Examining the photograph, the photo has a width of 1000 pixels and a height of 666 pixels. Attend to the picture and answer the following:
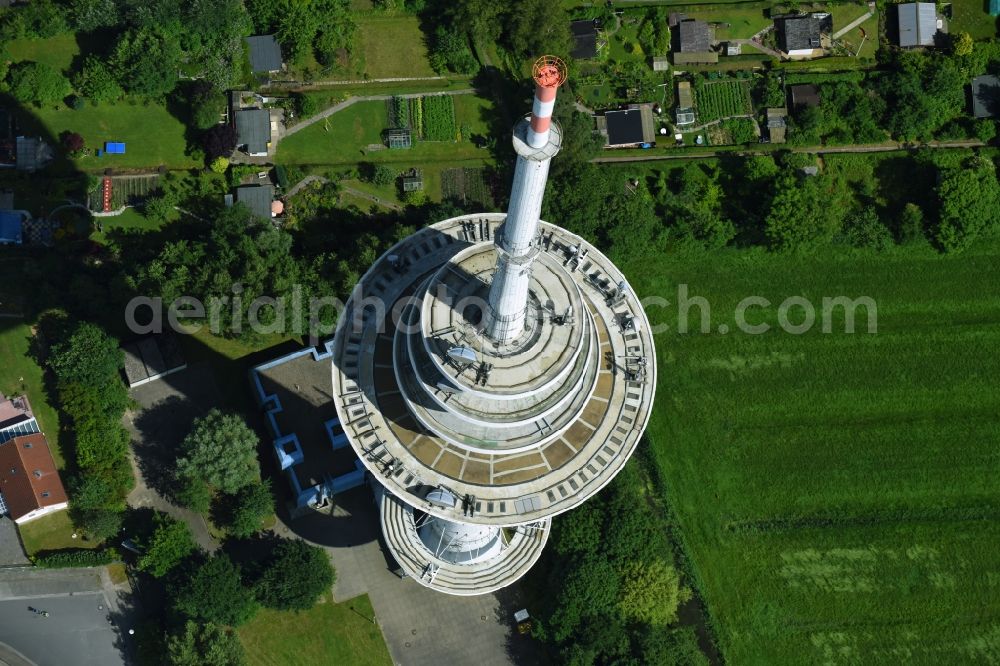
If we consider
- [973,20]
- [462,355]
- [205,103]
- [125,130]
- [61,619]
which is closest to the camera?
[462,355]

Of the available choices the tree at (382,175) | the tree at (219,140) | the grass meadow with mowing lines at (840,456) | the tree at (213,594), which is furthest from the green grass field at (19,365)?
the grass meadow with mowing lines at (840,456)

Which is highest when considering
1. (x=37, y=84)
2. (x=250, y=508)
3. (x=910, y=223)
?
(x=37, y=84)

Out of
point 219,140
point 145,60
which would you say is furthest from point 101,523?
point 145,60

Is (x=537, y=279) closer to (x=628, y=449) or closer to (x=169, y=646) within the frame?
(x=628, y=449)

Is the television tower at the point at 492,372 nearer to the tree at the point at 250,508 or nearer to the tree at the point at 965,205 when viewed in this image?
the tree at the point at 250,508

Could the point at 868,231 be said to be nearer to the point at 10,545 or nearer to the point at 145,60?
the point at 145,60

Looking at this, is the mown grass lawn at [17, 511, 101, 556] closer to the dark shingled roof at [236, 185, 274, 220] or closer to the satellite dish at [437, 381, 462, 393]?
Result: the dark shingled roof at [236, 185, 274, 220]

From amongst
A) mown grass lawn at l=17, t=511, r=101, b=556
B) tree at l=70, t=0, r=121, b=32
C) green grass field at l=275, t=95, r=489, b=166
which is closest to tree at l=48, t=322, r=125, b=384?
mown grass lawn at l=17, t=511, r=101, b=556
